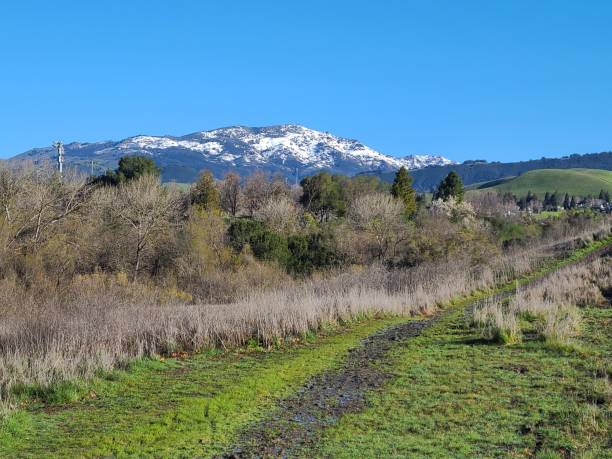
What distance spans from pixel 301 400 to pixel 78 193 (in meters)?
30.7

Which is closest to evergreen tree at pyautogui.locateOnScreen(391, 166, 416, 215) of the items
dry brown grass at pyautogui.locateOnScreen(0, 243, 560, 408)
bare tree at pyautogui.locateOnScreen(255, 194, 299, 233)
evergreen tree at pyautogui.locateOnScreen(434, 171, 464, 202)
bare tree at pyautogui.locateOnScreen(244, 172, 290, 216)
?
evergreen tree at pyautogui.locateOnScreen(434, 171, 464, 202)

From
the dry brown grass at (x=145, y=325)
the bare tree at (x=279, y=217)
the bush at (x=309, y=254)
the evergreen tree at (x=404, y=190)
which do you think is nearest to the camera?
the dry brown grass at (x=145, y=325)

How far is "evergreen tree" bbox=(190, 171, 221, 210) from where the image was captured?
54406 millimetres

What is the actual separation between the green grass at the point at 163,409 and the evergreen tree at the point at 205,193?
42.5 metres

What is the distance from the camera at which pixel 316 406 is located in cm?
890

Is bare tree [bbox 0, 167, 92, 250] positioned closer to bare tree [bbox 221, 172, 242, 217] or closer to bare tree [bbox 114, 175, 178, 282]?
bare tree [bbox 114, 175, 178, 282]

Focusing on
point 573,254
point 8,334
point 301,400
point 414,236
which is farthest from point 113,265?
point 301,400

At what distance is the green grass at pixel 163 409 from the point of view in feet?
24.0

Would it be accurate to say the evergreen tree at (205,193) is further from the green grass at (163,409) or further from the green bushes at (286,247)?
the green grass at (163,409)

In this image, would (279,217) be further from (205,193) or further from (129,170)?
(129,170)

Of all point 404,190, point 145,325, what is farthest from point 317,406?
point 404,190

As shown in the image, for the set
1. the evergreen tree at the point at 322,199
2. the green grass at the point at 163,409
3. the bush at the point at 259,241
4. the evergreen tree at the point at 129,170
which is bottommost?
the green grass at the point at 163,409

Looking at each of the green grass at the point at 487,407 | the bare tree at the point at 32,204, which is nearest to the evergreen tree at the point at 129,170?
the bare tree at the point at 32,204

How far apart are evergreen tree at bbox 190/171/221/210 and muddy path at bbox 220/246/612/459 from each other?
42445 mm
